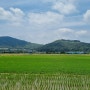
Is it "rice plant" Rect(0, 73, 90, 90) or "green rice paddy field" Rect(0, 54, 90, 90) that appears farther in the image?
"green rice paddy field" Rect(0, 54, 90, 90)

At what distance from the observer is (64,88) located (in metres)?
12.1

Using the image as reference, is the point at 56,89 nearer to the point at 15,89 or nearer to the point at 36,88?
the point at 36,88

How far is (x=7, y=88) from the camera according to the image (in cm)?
1195

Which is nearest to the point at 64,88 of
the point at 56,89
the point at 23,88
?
the point at 56,89

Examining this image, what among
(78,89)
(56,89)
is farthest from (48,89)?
(78,89)

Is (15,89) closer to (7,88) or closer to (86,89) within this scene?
(7,88)

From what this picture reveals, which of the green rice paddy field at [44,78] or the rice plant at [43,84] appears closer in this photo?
the rice plant at [43,84]

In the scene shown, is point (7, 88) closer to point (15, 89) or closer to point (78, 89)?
point (15, 89)

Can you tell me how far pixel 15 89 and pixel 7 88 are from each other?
533mm

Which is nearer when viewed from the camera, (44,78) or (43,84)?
(43,84)

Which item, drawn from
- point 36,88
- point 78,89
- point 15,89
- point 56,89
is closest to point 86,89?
point 78,89

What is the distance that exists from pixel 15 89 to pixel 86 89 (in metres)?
2.68

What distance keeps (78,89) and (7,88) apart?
8.89ft

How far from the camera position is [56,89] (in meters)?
11.7
